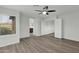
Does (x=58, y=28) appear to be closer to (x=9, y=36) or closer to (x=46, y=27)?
(x=46, y=27)

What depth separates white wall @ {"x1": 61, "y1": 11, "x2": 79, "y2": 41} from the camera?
6683mm

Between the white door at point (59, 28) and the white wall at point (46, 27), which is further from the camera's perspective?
the white wall at point (46, 27)

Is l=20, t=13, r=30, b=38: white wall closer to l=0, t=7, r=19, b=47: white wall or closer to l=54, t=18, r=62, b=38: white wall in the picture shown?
l=0, t=7, r=19, b=47: white wall

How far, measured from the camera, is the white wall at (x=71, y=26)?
21.9 feet

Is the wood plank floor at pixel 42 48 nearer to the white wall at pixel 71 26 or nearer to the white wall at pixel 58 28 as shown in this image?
the white wall at pixel 71 26

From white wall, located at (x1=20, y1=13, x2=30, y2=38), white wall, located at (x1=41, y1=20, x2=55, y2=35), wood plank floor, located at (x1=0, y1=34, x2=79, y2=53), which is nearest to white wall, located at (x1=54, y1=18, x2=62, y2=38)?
wood plank floor, located at (x1=0, y1=34, x2=79, y2=53)

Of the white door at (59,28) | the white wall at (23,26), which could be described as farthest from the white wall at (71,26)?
the white wall at (23,26)

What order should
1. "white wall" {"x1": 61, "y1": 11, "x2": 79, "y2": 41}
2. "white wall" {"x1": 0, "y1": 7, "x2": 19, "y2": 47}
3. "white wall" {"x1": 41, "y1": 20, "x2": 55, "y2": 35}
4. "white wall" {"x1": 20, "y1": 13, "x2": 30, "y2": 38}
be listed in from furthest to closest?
"white wall" {"x1": 41, "y1": 20, "x2": 55, "y2": 35} → "white wall" {"x1": 20, "y1": 13, "x2": 30, "y2": 38} → "white wall" {"x1": 61, "y1": 11, "x2": 79, "y2": 41} → "white wall" {"x1": 0, "y1": 7, "x2": 19, "y2": 47}

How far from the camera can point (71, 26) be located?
23.6ft

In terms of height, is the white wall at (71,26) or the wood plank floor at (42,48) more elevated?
the white wall at (71,26)

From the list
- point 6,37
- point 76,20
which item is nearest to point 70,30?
point 76,20

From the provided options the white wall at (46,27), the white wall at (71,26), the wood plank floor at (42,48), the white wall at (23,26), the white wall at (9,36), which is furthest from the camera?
the white wall at (46,27)
